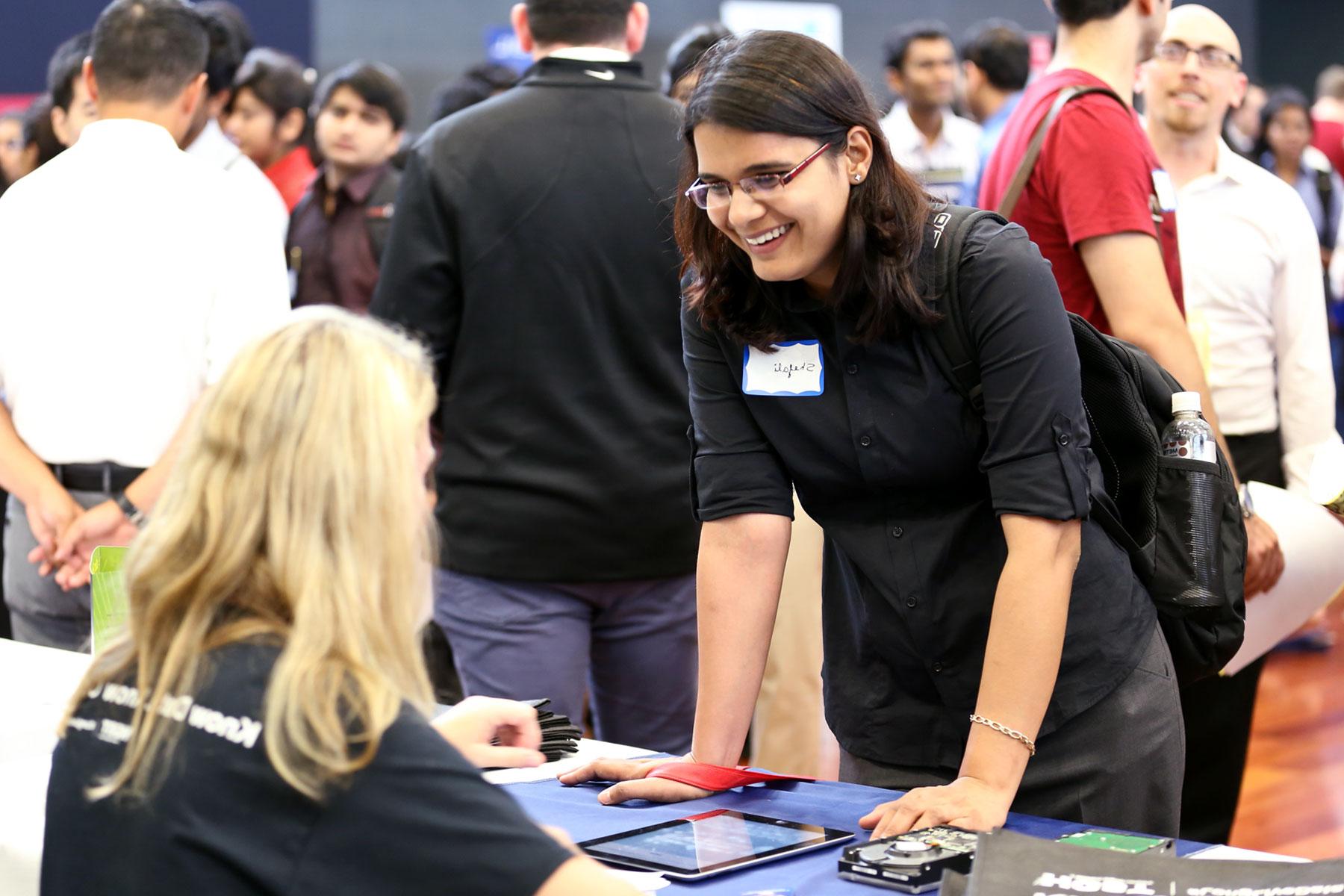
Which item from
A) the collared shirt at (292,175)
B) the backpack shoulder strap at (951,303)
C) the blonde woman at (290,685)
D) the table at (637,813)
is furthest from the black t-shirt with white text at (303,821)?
the collared shirt at (292,175)

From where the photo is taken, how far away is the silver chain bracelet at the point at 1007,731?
60.9 inches

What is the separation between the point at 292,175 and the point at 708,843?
12.5 ft

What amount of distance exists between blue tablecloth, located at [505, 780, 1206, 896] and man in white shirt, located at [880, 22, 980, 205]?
172 inches

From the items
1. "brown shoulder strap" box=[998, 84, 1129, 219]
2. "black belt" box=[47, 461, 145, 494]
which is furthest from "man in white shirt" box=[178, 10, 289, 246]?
"brown shoulder strap" box=[998, 84, 1129, 219]

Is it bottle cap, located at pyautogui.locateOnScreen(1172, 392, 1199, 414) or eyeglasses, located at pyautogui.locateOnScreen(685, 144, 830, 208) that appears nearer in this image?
eyeglasses, located at pyautogui.locateOnScreen(685, 144, 830, 208)

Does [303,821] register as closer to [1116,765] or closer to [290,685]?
[290,685]

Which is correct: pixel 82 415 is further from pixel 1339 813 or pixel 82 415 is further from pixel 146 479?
pixel 1339 813

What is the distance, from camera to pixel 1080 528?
1654 mm

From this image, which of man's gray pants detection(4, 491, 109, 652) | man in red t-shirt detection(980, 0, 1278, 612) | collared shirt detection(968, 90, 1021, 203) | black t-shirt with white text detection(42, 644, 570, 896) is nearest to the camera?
black t-shirt with white text detection(42, 644, 570, 896)

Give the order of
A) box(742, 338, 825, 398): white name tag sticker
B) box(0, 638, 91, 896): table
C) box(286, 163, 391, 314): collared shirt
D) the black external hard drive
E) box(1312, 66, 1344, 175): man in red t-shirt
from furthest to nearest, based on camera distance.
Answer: box(1312, 66, 1344, 175): man in red t-shirt < box(286, 163, 391, 314): collared shirt < box(742, 338, 825, 398): white name tag sticker < box(0, 638, 91, 896): table < the black external hard drive

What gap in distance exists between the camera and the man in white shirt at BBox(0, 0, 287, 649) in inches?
101

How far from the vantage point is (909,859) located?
1.31 meters

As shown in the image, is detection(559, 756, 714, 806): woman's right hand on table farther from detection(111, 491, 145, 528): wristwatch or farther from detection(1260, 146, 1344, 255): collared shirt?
detection(1260, 146, 1344, 255): collared shirt

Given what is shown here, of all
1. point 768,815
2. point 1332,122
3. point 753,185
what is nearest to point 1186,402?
point 753,185
